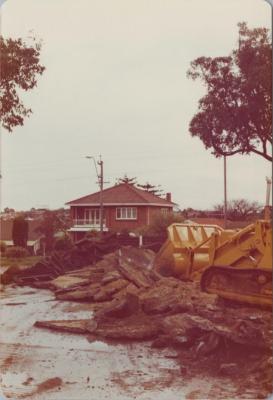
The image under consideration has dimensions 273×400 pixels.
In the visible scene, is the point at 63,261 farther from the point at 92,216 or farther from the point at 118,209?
the point at 118,209

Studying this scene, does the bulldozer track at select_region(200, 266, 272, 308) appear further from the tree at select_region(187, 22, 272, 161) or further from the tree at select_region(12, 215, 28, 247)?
the tree at select_region(12, 215, 28, 247)

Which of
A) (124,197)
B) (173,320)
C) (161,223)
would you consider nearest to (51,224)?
(124,197)

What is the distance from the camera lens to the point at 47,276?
30.1 feet

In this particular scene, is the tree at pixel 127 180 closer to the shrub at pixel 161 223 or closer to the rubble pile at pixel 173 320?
the shrub at pixel 161 223

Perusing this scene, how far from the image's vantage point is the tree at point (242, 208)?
6316 millimetres

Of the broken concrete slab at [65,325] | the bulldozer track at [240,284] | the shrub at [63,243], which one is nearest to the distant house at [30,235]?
the shrub at [63,243]

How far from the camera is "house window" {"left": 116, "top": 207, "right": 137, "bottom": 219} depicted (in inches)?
260

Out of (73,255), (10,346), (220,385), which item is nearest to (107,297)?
(73,255)

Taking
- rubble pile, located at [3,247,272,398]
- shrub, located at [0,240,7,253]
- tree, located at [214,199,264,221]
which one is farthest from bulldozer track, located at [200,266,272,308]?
shrub, located at [0,240,7,253]

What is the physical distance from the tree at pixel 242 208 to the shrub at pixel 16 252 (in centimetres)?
212

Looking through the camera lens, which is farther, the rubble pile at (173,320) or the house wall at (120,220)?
the house wall at (120,220)

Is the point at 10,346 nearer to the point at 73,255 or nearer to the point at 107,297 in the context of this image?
the point at 73,255

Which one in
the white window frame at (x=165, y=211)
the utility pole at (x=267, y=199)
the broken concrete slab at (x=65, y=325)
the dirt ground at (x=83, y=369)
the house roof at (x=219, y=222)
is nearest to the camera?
the dirt ground at (x=83, y=369)

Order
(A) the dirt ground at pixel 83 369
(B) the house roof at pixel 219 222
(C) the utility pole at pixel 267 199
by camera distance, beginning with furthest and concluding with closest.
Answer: (B) the house roof at pixel 219 222, (C) the utility pole at pixel 267 199, (A) the dirt ground at pixel 83 369
